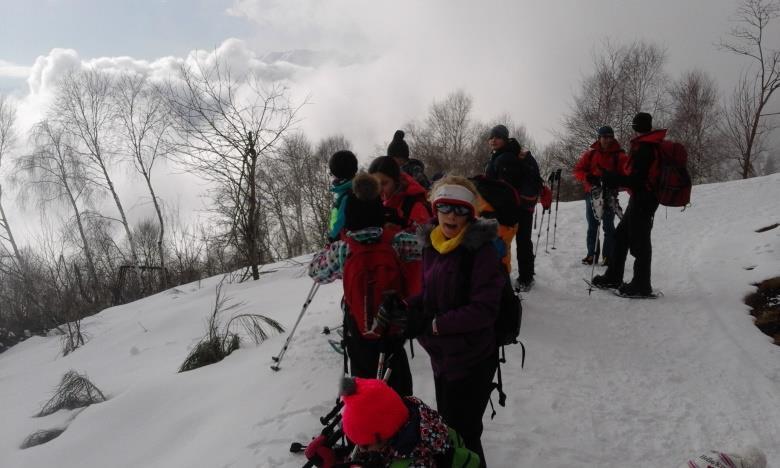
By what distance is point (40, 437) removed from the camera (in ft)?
13.9

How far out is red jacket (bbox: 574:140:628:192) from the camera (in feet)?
19.5

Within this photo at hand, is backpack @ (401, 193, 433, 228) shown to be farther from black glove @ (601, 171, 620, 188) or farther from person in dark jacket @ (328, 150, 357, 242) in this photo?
black glove @ (601, 171, 620, 188)

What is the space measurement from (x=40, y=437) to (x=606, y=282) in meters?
6.69

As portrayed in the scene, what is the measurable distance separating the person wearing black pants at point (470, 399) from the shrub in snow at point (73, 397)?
4.38m

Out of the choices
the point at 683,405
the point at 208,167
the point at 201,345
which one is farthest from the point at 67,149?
the point at 683,405

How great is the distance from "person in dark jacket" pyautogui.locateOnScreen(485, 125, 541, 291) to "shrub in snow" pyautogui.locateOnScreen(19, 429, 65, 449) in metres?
5.36

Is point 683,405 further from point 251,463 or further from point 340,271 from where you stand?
point 251,463

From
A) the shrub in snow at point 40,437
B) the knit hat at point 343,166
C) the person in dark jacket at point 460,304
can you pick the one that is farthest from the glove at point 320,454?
the shrub in snow at point 40,437

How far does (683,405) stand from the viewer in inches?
130

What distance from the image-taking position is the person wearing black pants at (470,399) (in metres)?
2.32

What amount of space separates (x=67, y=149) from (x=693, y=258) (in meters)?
33.0

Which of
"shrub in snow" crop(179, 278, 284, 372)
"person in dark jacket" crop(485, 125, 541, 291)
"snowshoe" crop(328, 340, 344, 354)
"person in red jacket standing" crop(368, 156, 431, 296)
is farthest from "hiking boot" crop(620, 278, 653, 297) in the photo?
"shrub in snow" crop(179, 278, 284, 372)

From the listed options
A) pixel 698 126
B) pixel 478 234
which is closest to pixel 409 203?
pixel 478 234

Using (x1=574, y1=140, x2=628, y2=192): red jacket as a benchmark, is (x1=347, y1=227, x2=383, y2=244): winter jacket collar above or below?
below
